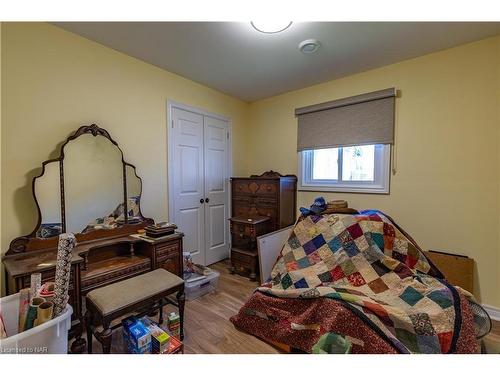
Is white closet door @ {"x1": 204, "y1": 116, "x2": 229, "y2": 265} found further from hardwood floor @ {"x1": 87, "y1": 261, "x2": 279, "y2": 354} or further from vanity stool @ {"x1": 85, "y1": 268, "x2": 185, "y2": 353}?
vanity stool @ {"x1": 85, "y1": 268, "x2": 185, "y2": 353}

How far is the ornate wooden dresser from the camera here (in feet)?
9.19

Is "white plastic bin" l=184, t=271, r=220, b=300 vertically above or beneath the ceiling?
beneath

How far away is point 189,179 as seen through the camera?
110 inches

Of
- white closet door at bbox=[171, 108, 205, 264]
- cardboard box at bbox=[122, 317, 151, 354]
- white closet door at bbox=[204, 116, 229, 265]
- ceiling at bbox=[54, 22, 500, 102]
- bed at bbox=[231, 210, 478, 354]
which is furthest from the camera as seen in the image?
white closet door at bbox=[204, 116, 229, 265]

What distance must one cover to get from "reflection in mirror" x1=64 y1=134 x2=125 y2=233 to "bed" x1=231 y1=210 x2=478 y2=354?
144 centimetres

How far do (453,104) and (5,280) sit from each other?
3783mm

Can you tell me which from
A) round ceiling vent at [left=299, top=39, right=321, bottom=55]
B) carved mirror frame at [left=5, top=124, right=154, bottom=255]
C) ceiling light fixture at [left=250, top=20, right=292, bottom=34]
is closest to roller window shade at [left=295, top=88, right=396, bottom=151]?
round ceiling vent at [left=299, top=39, right=321, bottom=55]

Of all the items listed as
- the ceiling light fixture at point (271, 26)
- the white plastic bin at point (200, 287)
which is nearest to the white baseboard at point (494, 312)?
the white plastic bin at point (200, 287)

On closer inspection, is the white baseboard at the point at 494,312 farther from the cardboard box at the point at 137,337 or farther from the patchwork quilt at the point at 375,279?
the cardboard box at the point at 137,337

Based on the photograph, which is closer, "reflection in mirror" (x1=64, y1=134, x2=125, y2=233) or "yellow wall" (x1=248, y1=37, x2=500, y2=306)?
"reflection in mirror" (x1=64, y1=134, x2=125, y2=233)

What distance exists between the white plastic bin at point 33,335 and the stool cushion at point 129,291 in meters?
0.20

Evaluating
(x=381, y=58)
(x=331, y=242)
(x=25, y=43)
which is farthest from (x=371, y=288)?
(x=25, y=43)

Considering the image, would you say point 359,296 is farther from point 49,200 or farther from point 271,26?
point 49,200

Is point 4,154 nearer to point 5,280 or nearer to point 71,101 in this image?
point 71,101
